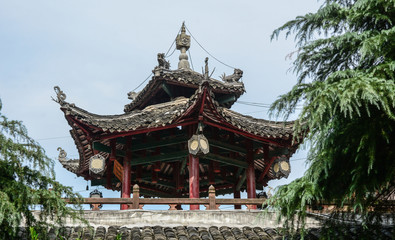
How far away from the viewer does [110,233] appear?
32.9 ft

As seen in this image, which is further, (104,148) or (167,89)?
(167,89)

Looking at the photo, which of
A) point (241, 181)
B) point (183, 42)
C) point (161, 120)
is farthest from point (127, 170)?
point (183, 42)

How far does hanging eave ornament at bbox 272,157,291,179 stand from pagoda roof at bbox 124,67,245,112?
282 cm

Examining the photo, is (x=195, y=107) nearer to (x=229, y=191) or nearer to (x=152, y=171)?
(x=152, y=171)

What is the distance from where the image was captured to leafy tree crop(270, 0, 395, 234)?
7.09 m

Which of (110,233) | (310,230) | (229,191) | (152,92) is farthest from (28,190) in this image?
(229,191)

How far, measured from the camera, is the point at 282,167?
1284 centimetres

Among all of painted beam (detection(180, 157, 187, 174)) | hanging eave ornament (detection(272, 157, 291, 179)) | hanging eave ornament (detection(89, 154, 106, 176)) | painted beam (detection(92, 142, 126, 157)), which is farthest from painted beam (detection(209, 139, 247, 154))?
hanging eave ornament (detection(89, 154, 106, 176))

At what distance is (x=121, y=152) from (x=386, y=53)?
7.05m

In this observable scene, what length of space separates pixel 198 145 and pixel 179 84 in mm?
2800

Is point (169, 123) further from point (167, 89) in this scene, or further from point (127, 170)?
point (167, 89)

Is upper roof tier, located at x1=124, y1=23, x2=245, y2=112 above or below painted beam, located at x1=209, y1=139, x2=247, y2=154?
above

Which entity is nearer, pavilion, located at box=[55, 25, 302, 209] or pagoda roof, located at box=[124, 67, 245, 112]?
pavilion, located at box=[55, 25, 302, 209]

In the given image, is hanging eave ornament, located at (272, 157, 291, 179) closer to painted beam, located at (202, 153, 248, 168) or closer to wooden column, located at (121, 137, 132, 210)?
painted beam, located at (202, 153, 248, 168)
